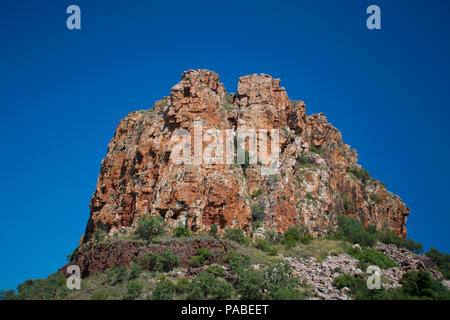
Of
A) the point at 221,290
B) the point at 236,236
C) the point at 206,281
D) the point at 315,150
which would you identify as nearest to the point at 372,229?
the point at 315,150

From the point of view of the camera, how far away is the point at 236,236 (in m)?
43.9

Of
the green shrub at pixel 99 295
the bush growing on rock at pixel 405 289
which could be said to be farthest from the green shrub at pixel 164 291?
the bush growing on rock at pixel 405 289

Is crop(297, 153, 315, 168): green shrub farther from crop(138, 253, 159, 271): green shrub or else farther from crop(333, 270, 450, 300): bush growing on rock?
crop(138, 253, 159, 271): green shrub

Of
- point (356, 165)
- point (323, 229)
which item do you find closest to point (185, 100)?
point (323, 229)

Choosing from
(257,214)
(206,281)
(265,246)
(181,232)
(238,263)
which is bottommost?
(206,281)

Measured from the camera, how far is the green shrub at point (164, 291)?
3172 cm

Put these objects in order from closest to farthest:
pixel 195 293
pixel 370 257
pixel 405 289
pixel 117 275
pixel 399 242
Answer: pixel 195 293 → pixel 405 289 → pixel 117 275 → pixel 370 257 → pixel 399 242

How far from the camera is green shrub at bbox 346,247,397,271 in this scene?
44553mm

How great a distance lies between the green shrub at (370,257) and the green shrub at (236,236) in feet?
40.1

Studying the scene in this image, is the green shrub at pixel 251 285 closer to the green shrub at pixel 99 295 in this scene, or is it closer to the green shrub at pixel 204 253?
the green shrub at pixel 204 253

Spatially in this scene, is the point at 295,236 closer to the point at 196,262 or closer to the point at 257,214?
the point at 257,214

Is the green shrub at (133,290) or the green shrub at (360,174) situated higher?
the green shrub at (360,174)

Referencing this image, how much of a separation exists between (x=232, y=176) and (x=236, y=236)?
747 centimetres

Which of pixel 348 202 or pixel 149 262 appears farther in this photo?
pixel 348 202
